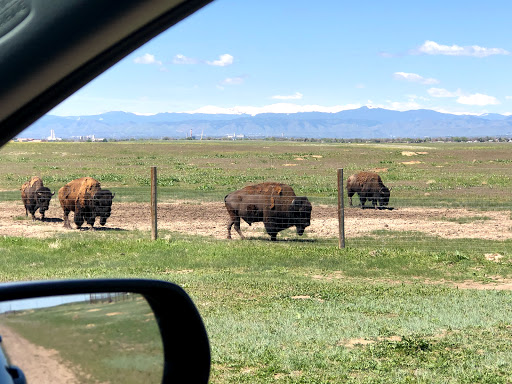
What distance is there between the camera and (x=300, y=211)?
14375 mm

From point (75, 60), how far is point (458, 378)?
14.7 feet

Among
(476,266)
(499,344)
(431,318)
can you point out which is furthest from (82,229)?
(499,344)

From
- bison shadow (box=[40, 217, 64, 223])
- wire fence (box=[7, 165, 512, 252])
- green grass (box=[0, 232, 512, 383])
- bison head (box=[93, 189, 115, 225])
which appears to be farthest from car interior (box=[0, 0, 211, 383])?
bison shadow (box=[40, 217, 64, 223])

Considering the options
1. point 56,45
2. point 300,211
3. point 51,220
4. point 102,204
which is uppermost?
point 56,45

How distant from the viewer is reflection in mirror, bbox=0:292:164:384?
4.33 ft

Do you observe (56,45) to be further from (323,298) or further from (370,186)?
(370,186)

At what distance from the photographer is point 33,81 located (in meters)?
1.17

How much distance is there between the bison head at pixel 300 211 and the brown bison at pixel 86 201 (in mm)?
4630

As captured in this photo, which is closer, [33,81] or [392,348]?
[33,81]

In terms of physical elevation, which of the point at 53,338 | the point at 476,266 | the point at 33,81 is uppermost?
the point at 33,81

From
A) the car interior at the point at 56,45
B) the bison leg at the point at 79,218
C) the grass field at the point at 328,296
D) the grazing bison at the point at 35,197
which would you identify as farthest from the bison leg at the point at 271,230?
the car interior at the point at 56,45

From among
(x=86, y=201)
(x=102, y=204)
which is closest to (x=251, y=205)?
(x=102, y=204)

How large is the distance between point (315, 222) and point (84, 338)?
51.0ft

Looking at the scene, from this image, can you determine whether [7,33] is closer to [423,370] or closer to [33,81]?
[33,81]
